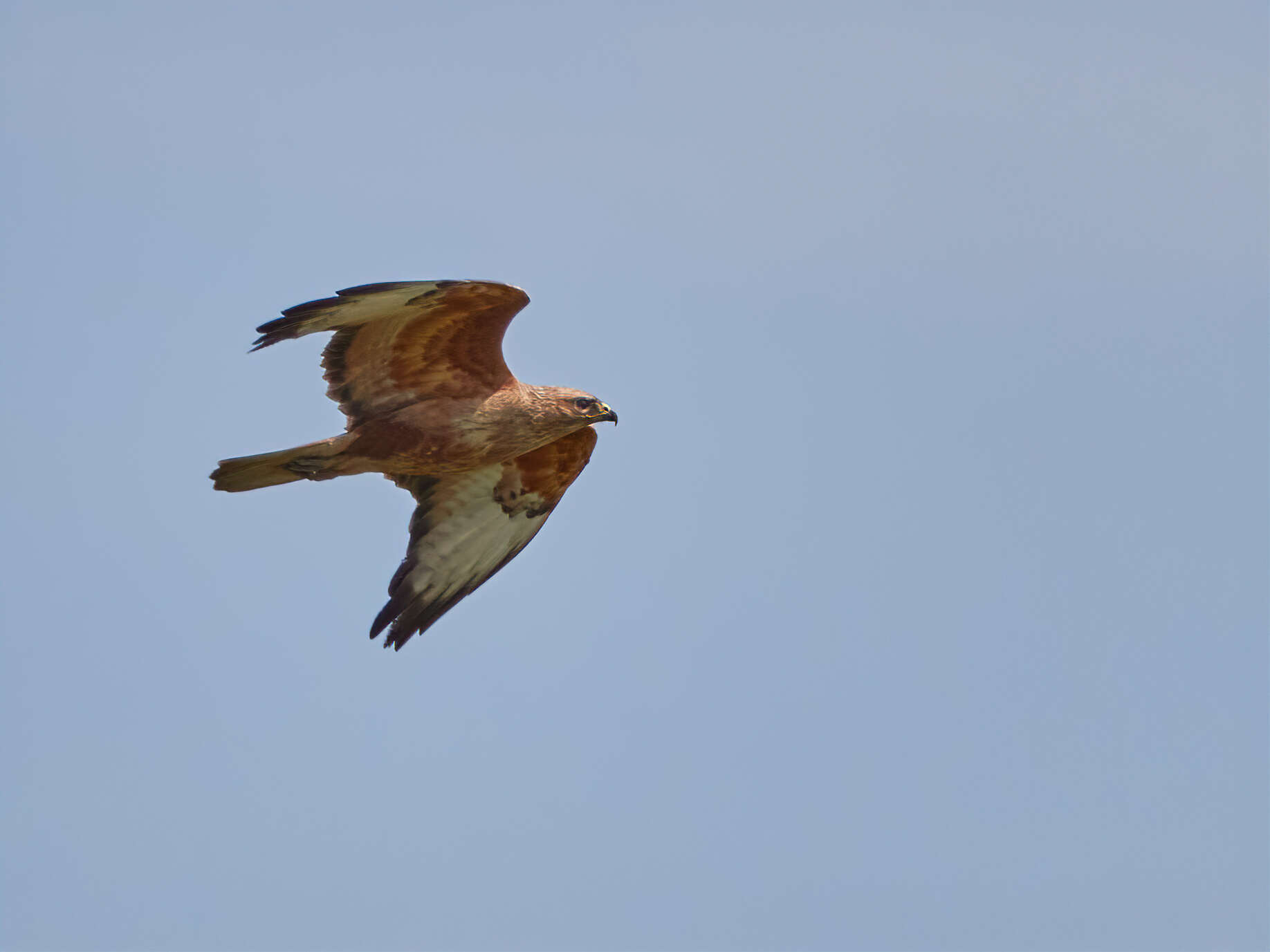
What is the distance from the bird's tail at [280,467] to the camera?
11922 mm

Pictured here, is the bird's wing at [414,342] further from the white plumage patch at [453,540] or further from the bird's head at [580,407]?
the white plumage patch at [453,540]

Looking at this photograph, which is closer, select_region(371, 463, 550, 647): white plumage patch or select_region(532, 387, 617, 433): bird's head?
select_region(532, 387, 617, 433): bird's head

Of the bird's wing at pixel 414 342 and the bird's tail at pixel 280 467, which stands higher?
the bird's wing at pixel 414 342

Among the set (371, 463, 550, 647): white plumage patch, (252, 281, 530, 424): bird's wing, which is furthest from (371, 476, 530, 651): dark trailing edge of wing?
(252, 281, 530, 424): bird's wing

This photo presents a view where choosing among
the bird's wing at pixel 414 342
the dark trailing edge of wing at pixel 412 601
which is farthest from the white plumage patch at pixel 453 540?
the bird's wing at pixel 414 342

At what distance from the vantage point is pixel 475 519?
1377 centimetres

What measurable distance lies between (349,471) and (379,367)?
0.89 meters

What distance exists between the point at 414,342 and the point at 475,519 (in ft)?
6.73

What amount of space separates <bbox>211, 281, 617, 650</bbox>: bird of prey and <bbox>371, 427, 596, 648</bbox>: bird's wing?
0.11 ft

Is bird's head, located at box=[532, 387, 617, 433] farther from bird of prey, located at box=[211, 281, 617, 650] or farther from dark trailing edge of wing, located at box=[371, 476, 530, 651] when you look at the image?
dark trailing edge of wing, located at box=[371, 476, 530, 651]

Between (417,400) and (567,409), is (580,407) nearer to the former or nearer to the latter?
(567,409)

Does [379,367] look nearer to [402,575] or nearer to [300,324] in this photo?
[300,324]

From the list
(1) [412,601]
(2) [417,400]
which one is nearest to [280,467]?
(2) [417,400]

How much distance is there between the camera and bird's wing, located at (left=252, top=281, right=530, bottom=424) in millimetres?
11883
